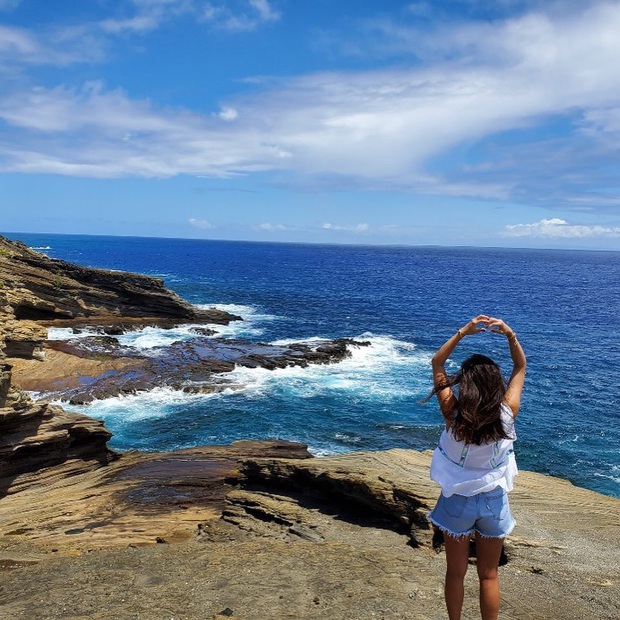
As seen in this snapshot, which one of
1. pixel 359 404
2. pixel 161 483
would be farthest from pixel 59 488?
pixel 359 404

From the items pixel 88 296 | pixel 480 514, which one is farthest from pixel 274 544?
pixel 88 296

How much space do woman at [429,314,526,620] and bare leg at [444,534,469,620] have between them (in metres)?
0.01

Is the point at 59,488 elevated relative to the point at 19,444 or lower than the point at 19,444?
lower

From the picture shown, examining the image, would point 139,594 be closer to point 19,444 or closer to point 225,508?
point 225,508

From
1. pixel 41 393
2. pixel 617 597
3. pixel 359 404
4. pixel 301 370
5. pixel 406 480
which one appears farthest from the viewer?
pixel 301 370

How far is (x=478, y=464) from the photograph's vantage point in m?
6.06

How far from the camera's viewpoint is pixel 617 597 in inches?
372

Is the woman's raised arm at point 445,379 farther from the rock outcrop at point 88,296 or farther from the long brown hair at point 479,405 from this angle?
the rock outcrop at point 88,296

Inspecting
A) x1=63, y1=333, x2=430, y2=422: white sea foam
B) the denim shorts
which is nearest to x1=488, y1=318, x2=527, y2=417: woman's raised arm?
the denim shorts

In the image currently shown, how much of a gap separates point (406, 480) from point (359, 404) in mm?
22436

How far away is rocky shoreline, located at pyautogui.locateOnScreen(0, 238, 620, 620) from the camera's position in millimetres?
9500

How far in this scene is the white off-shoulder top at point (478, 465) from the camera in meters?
6.02

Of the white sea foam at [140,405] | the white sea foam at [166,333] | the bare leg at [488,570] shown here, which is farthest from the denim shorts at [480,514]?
the white sea foam at [166,333]

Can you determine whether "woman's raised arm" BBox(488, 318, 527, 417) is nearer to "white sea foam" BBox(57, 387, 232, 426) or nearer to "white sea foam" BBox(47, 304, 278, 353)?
"white sea foam" BBox(57, 387, 232, 426)
